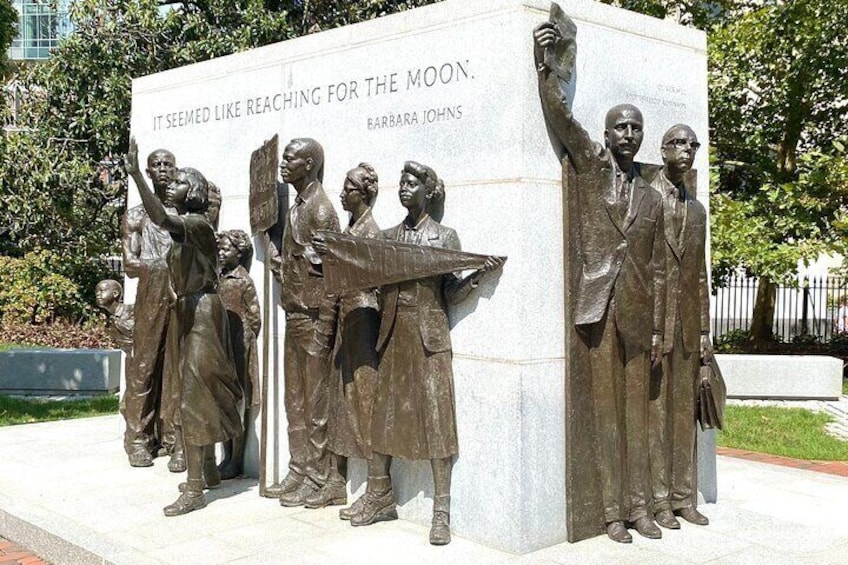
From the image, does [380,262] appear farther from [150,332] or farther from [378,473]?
[150,332]

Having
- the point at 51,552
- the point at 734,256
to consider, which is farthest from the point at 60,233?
the point at 51,552

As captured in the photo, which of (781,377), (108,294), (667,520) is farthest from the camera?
(781,377)

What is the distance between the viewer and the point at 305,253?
5.99 meters

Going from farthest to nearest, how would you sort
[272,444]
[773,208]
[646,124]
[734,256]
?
[773,208]
[734,256]
[272,444]
[646,124]

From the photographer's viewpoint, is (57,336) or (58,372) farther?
(57,336)

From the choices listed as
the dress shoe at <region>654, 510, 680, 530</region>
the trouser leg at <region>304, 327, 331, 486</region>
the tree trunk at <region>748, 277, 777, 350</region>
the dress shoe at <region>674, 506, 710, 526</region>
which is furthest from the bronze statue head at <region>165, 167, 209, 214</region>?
the tree trunk at <region>748, 277, 777, 350</region>

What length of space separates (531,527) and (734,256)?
9.17m

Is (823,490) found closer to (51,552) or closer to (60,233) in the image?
(51,552)

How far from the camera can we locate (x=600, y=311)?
5.28 m

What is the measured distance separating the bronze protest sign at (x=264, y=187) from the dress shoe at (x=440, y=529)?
7.26ft

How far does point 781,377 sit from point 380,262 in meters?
8.37

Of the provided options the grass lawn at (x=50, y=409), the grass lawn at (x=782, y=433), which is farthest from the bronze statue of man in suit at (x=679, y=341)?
the grass lawn at (x=50, y=409)

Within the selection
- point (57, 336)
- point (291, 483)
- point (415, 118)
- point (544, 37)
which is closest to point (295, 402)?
point (291, 483)

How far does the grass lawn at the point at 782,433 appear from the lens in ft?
Result: 29.5
